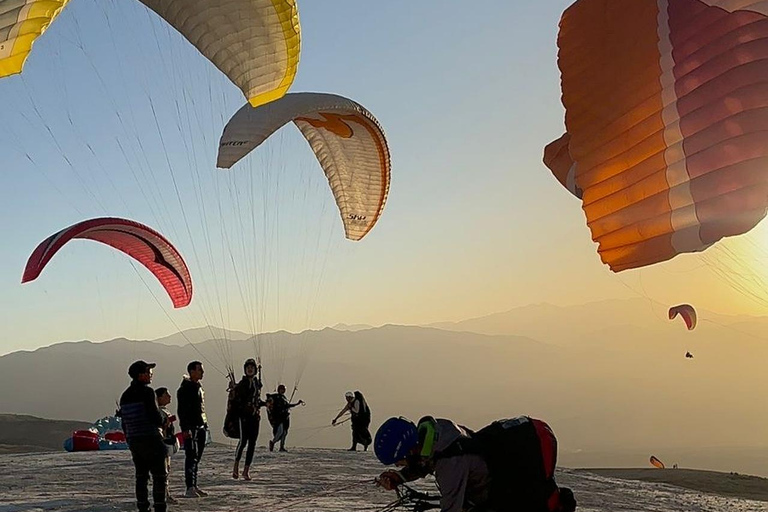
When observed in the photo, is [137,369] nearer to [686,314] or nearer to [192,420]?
[192,420]

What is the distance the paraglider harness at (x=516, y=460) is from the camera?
366 cm

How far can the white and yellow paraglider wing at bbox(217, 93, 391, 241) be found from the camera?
13633 mm

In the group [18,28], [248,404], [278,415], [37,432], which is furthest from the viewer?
[37,432]

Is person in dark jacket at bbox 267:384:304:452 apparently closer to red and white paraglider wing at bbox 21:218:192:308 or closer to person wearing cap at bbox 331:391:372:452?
person wearing cap at bbox 331:391:372:452

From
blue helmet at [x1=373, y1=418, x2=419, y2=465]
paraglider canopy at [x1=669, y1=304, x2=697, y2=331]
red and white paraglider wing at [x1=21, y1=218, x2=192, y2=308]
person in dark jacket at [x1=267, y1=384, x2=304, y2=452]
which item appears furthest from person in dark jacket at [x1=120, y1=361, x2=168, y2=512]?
paraglider canopy at [x1=669, y1=304, x2=697, y2=331]

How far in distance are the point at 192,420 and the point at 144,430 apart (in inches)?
77.0

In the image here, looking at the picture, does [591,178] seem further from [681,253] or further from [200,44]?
[200,44]

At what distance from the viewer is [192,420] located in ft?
30.8

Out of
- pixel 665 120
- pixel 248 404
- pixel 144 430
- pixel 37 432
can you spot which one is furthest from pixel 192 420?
pixel 37 432

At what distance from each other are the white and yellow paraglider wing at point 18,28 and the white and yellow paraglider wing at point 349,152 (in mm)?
6849

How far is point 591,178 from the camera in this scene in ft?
23.7

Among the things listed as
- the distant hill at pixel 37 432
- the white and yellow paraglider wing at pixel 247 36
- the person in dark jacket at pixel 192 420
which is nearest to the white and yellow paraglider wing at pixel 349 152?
the white and yellow paraglider wing at pixel 247 36

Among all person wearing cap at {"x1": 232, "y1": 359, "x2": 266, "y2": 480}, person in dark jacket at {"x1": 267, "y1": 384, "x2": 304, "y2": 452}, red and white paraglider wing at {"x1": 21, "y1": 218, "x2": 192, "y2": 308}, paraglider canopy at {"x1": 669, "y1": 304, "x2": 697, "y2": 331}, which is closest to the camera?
person wearing cap at {"x1": 232, "y1": 359, "x2": 266, "y2": 480}

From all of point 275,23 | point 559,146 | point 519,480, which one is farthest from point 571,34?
point 519,480
